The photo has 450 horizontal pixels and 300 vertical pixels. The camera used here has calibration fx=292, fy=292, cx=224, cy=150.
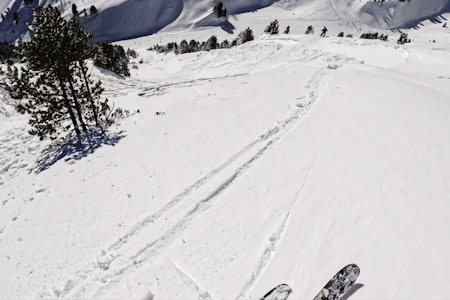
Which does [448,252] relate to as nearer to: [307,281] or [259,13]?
[307,281]

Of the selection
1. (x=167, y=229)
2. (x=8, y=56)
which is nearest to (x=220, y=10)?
(x=8, y=56)

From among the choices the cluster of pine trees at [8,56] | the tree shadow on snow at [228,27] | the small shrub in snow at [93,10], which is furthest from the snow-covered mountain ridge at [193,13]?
the cluster of pine trees at [8,56]

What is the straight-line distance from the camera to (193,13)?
126250 mm

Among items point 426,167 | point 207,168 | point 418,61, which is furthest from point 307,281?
point 418,61

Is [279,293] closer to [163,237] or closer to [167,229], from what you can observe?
[163,237]

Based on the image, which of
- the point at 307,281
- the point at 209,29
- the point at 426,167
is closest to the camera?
the point at 307,281

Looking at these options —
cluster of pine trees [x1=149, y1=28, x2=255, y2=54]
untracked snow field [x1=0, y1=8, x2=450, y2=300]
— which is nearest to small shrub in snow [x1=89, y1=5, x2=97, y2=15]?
cluster of pine trees [x1=149, y1=28, x2=255, y2=54]

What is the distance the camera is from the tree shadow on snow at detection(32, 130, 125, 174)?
15.9 meters

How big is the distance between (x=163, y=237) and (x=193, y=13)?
133 m

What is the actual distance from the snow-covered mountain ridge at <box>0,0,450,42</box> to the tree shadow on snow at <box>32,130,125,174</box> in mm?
115363

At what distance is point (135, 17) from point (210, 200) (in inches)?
5206

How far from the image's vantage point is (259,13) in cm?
13275

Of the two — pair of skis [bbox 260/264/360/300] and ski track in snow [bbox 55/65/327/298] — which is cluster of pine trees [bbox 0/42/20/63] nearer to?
ski track in snow [bbox 55/65/327/298]

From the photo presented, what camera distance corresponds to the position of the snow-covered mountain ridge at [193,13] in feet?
400
